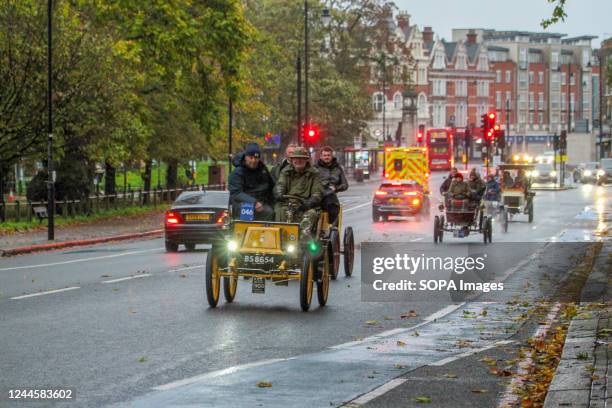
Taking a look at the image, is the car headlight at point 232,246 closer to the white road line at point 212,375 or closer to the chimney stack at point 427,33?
the white road line at point 212,375

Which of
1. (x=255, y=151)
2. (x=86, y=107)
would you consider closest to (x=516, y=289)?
(x=255, y=151)

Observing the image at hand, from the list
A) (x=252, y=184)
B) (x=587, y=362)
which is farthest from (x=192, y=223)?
(x=587, y=362)

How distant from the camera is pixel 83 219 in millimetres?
45719

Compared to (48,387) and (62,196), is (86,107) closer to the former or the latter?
(62,196)

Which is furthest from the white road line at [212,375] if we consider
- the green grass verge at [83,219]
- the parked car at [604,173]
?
the parked car at [604,173]

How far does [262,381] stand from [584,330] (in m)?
4.62

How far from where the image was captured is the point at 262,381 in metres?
10.9

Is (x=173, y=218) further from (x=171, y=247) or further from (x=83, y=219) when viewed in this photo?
(x=83, y=219)

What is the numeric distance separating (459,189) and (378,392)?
22571 millimetres

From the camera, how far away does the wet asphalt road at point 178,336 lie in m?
10.7

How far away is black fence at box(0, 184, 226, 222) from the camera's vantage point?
42.5 meters

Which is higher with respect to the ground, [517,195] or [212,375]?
[517,195]

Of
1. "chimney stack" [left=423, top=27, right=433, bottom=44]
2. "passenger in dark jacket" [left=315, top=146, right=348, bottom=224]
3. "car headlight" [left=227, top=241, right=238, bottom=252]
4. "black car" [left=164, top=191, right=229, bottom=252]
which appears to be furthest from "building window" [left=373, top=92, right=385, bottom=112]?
"car headlight" [left=227, top=241, right=238, bottom=252]

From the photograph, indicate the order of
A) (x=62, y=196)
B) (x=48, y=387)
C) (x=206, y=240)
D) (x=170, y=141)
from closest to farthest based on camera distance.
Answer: (x=48, y=387) < (x=206, y=240) < (x=62, y=196) < (x=170, y=141)
